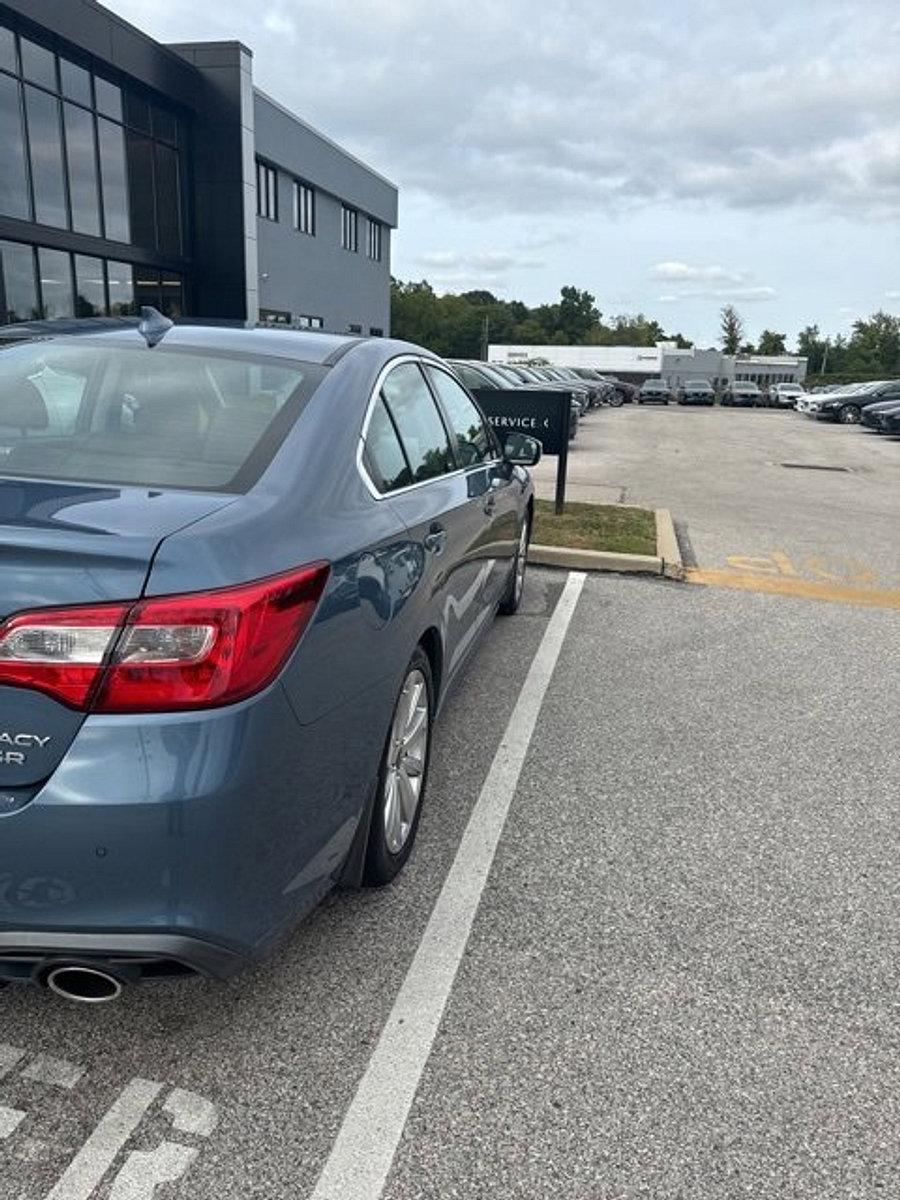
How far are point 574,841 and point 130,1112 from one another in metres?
1.71

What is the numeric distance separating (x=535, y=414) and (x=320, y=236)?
1057 inches

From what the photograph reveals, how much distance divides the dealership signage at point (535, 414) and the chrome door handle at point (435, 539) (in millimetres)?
5770

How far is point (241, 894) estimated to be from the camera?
1.91 m

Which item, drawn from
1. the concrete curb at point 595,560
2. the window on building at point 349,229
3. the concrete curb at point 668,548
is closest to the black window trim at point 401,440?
the concrete curb at point 595,560

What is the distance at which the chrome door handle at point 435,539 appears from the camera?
9.64 ft

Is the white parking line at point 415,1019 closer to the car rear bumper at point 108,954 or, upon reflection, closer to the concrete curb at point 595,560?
the car rear bumper at point 108,954

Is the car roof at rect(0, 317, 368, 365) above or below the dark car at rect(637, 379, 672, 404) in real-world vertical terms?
above

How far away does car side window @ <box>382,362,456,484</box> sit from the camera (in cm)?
311

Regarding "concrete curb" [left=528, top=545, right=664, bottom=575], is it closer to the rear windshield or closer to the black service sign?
the black service sign

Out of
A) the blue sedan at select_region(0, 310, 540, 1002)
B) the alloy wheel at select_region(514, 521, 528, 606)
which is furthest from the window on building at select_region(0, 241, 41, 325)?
the blue sedan at select_region(0, 310, 540, 1002)

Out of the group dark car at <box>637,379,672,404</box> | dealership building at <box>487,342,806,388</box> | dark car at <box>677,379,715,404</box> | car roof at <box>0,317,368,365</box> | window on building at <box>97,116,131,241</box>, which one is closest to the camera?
car roof at <box>0,317,368,365</box>

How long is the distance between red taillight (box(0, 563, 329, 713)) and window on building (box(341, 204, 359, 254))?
3629cm

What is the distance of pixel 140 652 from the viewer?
5.74 ft

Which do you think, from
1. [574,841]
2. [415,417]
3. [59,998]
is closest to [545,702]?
[574,841]
